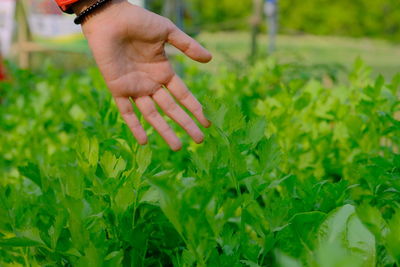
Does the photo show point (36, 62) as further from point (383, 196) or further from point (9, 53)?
point (383, 196)

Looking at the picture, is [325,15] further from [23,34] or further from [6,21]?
[23,34]

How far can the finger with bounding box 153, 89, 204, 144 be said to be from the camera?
1.26 metres

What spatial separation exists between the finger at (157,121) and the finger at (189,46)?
0.14m

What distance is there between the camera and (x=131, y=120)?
1354 millimetres

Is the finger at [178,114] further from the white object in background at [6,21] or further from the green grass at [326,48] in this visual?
the green grass at [326,48]

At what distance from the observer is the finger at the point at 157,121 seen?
1.27 meters

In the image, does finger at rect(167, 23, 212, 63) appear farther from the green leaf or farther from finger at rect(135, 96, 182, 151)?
the green leaf

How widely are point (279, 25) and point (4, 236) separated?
70.8 ft

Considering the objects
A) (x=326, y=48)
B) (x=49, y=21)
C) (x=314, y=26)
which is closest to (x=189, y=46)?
(x=49, y=21)

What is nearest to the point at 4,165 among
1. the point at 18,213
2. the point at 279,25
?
the point at 18,213

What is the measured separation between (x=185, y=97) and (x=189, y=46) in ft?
0.42

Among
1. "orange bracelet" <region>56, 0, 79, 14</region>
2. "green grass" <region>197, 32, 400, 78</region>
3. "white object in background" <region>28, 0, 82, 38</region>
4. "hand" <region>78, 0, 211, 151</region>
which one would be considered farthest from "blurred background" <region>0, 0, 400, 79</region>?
"hand" <region>78, 0, 211, 151</region>

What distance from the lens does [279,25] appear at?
869 inches

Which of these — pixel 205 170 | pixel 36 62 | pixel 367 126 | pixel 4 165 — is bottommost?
pixel 36 62
